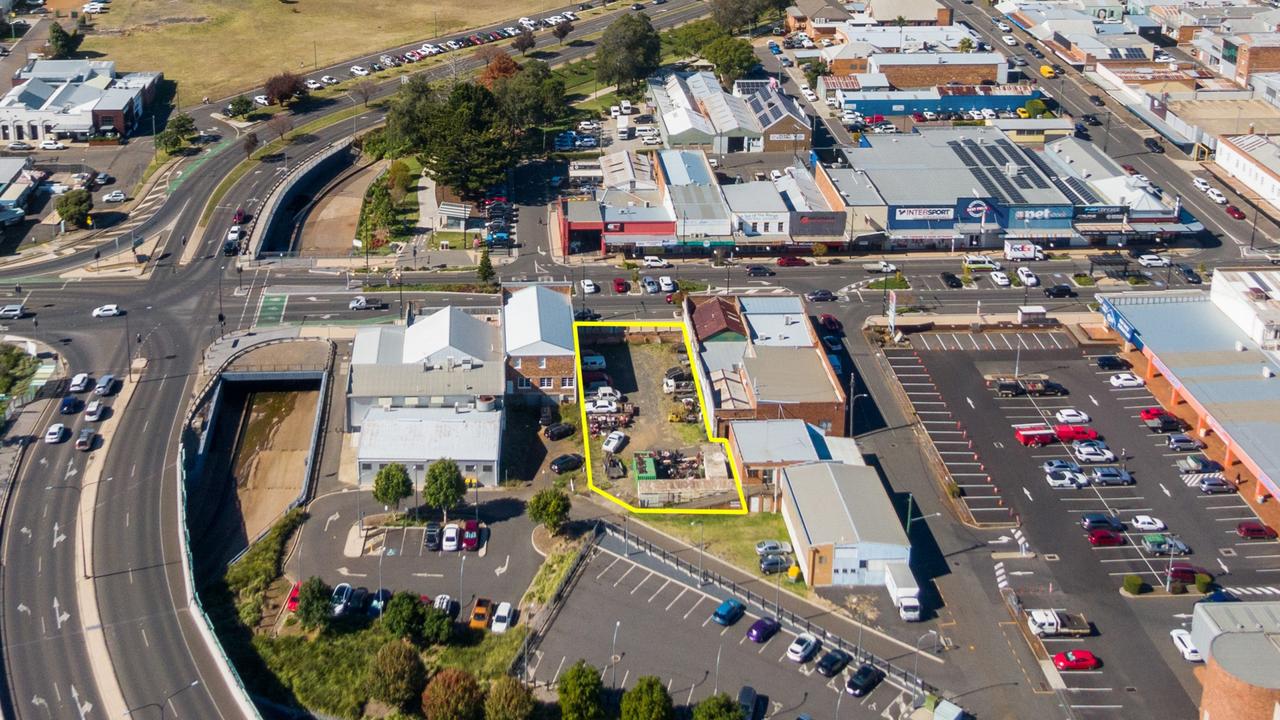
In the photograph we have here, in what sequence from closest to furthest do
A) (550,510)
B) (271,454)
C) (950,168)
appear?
(550,510) < (271,454) < (950,168)

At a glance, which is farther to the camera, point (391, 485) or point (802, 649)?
point (391, 485)

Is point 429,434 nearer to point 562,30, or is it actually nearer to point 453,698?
point 453,698

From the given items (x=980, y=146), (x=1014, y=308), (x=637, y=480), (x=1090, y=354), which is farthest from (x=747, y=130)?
(x=637, y=480)

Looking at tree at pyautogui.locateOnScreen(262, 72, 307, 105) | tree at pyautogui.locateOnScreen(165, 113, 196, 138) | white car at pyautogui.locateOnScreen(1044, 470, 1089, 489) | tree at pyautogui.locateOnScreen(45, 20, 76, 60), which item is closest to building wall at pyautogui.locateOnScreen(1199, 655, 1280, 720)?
white car at pyautogui.locateOnScreen(1044, 470, 1089, 489)

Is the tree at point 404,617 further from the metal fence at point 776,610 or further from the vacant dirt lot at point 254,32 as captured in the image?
the vacant dirt lot at point 254,32

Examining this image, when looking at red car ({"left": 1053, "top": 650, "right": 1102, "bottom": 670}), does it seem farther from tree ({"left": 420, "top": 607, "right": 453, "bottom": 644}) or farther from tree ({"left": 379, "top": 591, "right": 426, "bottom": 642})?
tree ({"left": 379, "top": 591, "right": 426, "bottom": 642})

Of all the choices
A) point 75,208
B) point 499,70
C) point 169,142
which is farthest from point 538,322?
point 499,70
